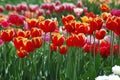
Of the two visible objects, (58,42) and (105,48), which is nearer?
(58,42)

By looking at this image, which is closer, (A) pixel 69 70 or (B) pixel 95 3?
(A) pixel 69 70

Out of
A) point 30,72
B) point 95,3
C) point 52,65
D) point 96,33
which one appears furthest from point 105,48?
point 95,3

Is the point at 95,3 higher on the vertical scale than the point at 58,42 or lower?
higher

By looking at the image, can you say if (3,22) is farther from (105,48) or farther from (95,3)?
(95,3)

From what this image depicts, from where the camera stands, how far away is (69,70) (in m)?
3.88

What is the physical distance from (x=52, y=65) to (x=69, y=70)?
0.30 meters

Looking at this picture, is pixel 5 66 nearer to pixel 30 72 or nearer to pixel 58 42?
pixel 30 72

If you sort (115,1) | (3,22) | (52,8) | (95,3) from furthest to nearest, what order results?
(115,1)
(95,3)
(52,8)
(3,22)

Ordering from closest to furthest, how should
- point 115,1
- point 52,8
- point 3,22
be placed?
point 3,22 < point 52,8 < point 115,1

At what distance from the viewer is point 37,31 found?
419cm

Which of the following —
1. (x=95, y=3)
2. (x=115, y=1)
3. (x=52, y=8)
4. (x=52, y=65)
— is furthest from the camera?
(x=115, y=1)

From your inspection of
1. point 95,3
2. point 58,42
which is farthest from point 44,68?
point 95,3

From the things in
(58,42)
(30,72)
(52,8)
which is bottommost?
(30,72)

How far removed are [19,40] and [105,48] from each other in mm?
960
